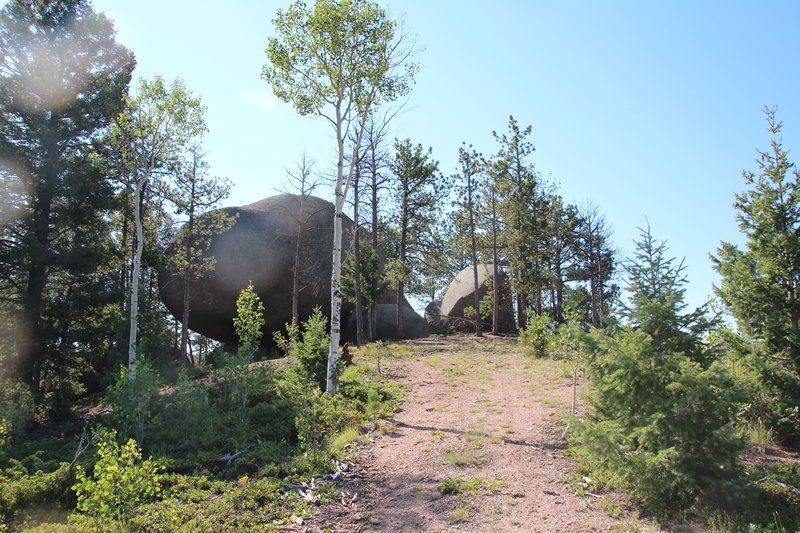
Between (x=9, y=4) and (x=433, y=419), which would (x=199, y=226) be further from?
(x=433, y=419)

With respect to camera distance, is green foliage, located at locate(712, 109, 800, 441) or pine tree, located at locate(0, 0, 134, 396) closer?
green foliage, located at locate(712, 109, 800, 441)

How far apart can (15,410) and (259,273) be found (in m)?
11.5

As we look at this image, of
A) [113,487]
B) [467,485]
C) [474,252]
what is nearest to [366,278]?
[474,252]

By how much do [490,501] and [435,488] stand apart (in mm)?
870

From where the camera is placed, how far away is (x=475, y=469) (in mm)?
7824

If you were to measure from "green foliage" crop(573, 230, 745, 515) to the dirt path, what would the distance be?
0.61m

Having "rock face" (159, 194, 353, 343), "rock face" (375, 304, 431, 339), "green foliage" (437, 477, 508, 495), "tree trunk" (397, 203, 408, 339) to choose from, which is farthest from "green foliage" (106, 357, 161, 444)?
"rock face" (375, 304, 431, 339)

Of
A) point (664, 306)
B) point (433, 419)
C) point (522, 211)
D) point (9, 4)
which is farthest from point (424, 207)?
point (664, 306)

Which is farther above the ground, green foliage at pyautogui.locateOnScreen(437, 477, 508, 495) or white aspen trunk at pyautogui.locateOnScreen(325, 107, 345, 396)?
white aspen trunk at pyautogui.locateOnScreen(325, 107, 345, 396)

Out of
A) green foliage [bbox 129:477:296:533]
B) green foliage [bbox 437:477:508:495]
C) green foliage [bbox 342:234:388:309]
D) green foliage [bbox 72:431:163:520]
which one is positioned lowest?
green foliage [bbox 129:477:296:533]

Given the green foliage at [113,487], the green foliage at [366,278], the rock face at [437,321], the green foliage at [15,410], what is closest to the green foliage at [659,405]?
the green foliage at [113,487]

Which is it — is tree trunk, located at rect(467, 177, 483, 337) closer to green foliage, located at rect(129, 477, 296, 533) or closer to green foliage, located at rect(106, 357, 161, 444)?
green foliage, located at rect(106, 357, 161, 444)

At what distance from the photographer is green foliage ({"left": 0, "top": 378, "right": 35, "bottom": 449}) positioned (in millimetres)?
12195

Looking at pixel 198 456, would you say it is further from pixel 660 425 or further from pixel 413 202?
pixel 413 202
